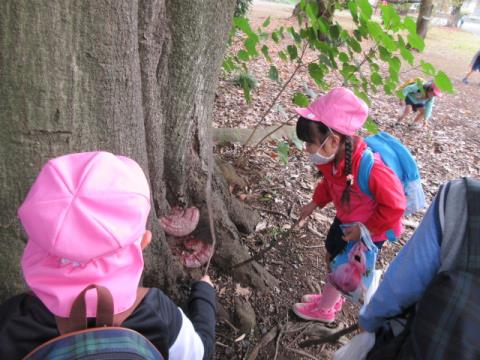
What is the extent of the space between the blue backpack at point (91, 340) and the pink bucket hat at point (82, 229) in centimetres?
4

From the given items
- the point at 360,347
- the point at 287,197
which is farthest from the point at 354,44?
the point at 360,347

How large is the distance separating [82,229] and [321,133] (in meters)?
1.55

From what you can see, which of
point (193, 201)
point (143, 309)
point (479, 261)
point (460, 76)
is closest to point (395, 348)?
point (479, 261)

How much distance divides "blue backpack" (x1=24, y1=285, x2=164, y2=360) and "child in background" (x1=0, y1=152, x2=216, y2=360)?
3 centimetres

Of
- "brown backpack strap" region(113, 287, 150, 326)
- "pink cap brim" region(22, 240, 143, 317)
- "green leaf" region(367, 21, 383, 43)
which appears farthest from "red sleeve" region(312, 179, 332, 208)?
"pink cap brim" region(22, 240, 143, 317)

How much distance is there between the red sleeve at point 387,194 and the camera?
74.8 inches

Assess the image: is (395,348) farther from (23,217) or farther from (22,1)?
(22,1)

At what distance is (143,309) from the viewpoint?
1.09 m

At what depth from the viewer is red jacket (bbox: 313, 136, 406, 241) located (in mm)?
1907

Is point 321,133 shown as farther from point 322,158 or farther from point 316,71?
point 316,71

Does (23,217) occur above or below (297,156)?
above

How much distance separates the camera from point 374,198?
6.70ft

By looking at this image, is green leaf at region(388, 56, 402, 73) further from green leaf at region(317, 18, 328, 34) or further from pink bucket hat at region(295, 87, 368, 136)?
pink bucket hat at region(295, 87, 368, 136)

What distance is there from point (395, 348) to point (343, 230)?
119cm
